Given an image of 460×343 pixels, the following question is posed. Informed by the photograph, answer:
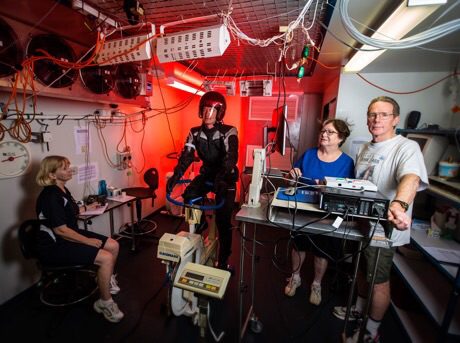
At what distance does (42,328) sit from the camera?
1653 millimetres

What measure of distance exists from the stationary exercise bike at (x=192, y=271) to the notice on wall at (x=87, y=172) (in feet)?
4.65

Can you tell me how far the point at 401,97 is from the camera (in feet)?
7.51

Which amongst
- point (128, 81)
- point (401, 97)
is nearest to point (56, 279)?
point (128, 81)

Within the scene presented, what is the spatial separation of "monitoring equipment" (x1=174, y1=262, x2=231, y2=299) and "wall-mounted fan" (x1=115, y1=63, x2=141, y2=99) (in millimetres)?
2043

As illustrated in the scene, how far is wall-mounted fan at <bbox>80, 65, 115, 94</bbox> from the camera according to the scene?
6.50 ft

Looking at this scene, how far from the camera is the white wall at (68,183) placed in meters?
1.81

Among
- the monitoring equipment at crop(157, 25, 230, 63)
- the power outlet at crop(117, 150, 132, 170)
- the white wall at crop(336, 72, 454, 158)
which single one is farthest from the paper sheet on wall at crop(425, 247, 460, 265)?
the power outlet at crop(117, 150, 132, 170)

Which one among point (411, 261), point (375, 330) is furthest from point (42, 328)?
point (411, 261)

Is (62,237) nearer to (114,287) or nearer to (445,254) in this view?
(114,287)

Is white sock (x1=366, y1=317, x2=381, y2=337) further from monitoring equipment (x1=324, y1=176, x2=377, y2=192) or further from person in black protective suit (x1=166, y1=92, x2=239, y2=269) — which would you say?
person in black protective suit (x1=166, y1=92, x2=239, y2=269)

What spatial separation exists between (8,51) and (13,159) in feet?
2.75

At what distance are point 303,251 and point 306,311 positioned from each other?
0.50m

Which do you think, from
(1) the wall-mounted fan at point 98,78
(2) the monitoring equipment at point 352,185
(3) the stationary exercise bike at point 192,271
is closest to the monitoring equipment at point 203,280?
(3) the stationary exercise bike at point 192,271

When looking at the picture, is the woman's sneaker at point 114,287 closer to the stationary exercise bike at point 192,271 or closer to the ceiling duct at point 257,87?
the stationary exercise bike at point 192,271
